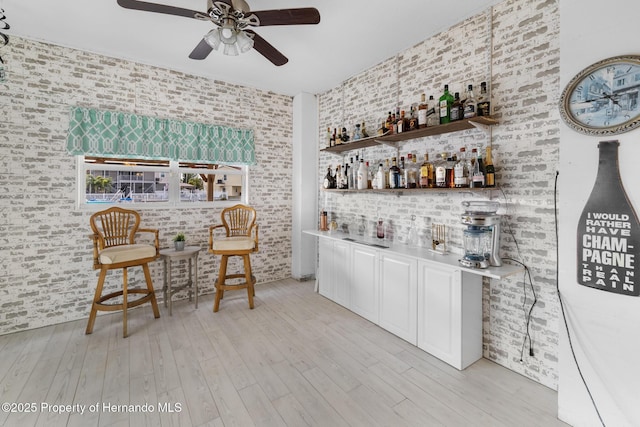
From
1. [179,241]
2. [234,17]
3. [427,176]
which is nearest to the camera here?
[234,17]

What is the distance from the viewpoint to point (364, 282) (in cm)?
324

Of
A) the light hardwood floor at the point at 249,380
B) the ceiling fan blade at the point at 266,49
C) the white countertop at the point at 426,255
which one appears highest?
the ceiling fan blade at the point at 266,49

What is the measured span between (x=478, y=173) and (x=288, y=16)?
2.00 meters

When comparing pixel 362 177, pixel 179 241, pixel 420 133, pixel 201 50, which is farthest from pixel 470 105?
pixel 179 241

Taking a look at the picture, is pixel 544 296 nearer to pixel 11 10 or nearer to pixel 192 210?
pixel 192 210

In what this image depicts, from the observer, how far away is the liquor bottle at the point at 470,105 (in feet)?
7.66

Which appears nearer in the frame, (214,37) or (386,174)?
(214,37)

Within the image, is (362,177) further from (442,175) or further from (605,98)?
(605,98)

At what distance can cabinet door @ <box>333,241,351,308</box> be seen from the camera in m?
3.49

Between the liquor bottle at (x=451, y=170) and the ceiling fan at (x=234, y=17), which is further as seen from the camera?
the liquor bottle at (x=451, y=170)

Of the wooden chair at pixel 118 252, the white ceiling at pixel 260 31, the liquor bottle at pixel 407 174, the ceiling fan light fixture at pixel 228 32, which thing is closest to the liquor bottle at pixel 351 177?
the liquor bottle at pixel 407 174

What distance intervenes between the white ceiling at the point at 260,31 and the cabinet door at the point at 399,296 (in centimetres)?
236

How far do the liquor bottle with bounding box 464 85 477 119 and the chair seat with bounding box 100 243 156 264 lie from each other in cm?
348

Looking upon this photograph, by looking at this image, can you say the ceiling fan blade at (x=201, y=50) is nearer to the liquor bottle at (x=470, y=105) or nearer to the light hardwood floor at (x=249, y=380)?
the liquor bottle at (x=470, y=105)
